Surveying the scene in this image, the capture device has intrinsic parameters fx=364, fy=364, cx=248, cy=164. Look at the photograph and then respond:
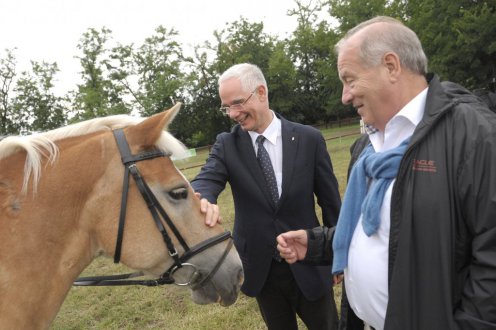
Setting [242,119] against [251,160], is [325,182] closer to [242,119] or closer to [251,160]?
[251,160]

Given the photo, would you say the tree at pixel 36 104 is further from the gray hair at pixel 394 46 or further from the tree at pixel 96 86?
the gray hair at pixel 394 46

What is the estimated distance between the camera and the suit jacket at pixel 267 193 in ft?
8.78

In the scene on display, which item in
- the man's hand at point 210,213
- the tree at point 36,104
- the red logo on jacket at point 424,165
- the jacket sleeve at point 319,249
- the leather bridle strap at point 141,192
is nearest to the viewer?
the red logo on jacket at point 424,165

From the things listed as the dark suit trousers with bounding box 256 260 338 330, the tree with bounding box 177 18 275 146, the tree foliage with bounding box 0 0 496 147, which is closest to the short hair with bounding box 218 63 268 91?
the dark suit trousers with bounding box 256 260 338 330

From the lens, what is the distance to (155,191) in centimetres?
194

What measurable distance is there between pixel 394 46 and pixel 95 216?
1655 mm

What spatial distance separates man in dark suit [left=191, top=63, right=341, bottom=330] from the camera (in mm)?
2662

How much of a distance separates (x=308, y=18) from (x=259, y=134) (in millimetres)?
47533

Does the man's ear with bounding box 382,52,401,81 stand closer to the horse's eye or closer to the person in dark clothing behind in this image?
the person in dark clothing behind

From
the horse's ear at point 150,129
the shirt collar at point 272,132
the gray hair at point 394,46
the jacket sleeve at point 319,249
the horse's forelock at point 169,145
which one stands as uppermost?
the gray hair at point 394,46

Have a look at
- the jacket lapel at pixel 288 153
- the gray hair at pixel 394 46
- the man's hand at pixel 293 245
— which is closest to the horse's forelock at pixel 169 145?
the man's hand at pixel 293 245

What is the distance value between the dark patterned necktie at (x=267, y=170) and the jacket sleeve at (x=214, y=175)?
307mm

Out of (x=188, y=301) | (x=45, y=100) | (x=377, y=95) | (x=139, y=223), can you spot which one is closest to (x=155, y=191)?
(x=139, y=223)

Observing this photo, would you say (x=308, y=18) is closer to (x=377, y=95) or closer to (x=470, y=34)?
(x=470, y=34)
